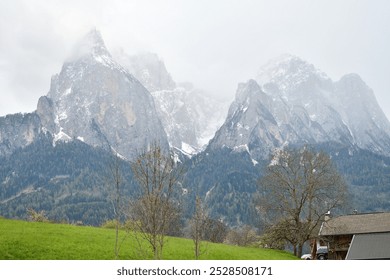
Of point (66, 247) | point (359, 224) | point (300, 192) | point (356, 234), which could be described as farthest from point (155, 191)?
point (359, 224)

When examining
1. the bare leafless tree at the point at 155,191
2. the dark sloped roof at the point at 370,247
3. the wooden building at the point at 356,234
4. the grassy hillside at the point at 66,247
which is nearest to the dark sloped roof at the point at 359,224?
the wooden building at the point at 356,234

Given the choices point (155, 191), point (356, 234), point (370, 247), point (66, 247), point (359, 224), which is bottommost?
point (370, 247)

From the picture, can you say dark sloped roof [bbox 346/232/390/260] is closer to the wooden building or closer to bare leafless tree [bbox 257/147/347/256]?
the wooden building

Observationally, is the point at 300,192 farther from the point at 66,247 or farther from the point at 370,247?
the point at 66,247

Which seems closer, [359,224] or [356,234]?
[356,234]

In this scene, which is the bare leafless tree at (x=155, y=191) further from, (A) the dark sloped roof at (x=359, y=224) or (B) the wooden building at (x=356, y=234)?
(A) the dark sloped roof at (x=359, y=224)

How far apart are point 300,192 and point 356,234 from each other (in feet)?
38.9

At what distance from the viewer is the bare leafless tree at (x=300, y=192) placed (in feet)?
158

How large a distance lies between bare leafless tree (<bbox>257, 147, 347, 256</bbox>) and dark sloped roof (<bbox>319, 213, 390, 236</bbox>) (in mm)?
7272

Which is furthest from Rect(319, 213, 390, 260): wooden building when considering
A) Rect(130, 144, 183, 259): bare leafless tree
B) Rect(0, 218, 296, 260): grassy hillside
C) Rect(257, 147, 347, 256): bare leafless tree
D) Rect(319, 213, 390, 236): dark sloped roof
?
Rect(130, 144, 183, 259): bare leafless tree

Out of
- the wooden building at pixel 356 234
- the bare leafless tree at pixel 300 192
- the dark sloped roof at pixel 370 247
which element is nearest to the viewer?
the bare leafless tree at pixel 300 192

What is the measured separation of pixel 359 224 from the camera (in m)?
61.5
